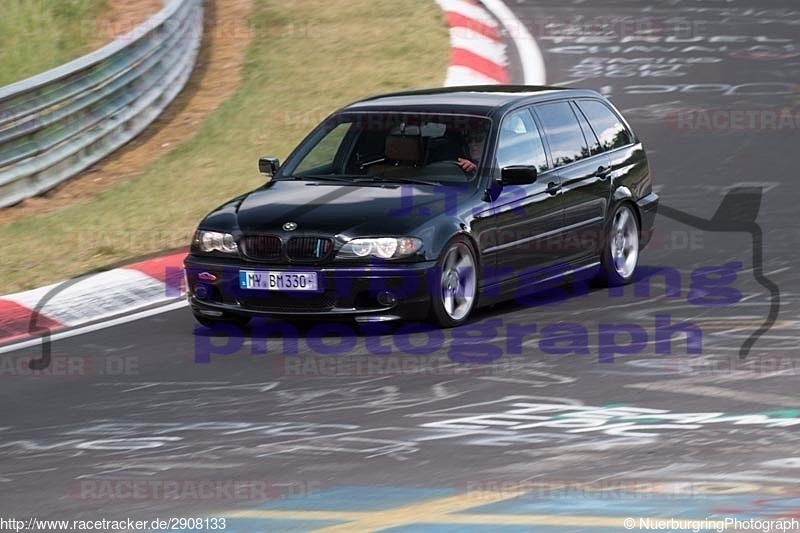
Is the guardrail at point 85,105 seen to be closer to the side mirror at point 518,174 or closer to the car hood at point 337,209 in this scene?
the car hood at point 337,209

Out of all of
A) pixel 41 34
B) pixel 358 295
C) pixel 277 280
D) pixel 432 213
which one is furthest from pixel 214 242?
pixel 41 34

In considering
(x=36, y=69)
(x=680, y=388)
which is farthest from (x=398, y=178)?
(x=36, y=69)

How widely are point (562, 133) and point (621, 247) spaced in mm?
1020

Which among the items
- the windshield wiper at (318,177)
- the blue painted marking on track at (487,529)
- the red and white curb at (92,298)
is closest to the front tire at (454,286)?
the windshield wiper at (318,177)

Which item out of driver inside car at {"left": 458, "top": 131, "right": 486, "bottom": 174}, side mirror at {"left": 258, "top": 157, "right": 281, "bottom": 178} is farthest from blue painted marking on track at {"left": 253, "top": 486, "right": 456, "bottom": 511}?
side mirror at {"left": 258, "top": 157, "right": 281, "bottom": 178}

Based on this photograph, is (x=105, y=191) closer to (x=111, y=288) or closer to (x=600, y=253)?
(x=111, y=288)

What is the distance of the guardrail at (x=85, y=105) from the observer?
1512 cm

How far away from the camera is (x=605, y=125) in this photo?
12172 mm

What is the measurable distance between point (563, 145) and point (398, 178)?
1401 millimetres

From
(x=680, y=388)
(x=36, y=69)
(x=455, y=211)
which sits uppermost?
(x=36, y=69)

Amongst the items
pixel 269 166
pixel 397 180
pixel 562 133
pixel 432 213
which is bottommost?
pixel 432 213

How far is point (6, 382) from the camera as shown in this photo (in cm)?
927

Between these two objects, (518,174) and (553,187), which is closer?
(518,174)

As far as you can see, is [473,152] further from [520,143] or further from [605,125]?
[605,125]
